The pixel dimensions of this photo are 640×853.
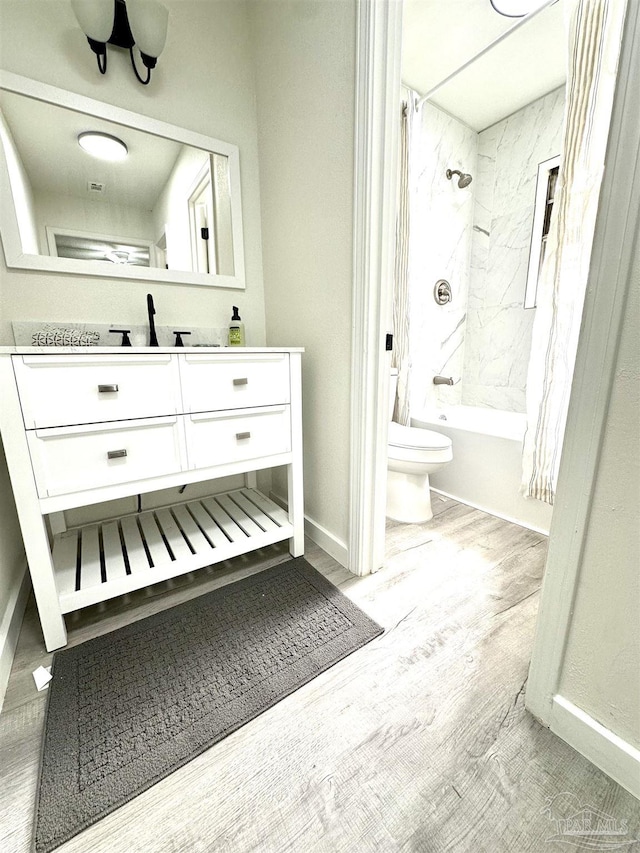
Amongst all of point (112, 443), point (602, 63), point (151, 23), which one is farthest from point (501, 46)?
point (112, 443)

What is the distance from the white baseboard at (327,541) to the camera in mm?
1423

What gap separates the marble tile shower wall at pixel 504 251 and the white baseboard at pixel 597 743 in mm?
2191

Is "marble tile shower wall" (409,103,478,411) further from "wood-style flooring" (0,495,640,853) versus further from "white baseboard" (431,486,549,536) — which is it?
A: "wood-style flooring" (0,495,640,853)

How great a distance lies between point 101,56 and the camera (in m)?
1.26

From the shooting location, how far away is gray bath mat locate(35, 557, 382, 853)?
0.72 meters

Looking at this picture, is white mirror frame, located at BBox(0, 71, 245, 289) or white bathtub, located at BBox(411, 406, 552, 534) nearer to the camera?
white mirror frame, located at BBox(0, 71, 245, 289)

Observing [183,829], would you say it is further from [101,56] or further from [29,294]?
[101,56]

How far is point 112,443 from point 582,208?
199cm

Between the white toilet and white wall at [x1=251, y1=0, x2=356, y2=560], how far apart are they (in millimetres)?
432

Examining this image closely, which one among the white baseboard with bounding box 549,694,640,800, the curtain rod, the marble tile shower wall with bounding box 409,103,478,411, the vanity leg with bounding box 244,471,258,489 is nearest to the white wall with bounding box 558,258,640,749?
the white baseboard with bounding box 549,694,640,800

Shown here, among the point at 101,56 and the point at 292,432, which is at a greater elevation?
the point at 101,56

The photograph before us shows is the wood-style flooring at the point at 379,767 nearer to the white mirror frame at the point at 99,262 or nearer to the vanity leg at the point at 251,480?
the vanity leg at the point at 251,480

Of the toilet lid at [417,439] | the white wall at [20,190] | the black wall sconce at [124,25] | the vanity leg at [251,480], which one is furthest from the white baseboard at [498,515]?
the black wall sconce at [124,25]

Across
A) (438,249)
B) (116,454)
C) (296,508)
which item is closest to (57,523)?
(116,454)
